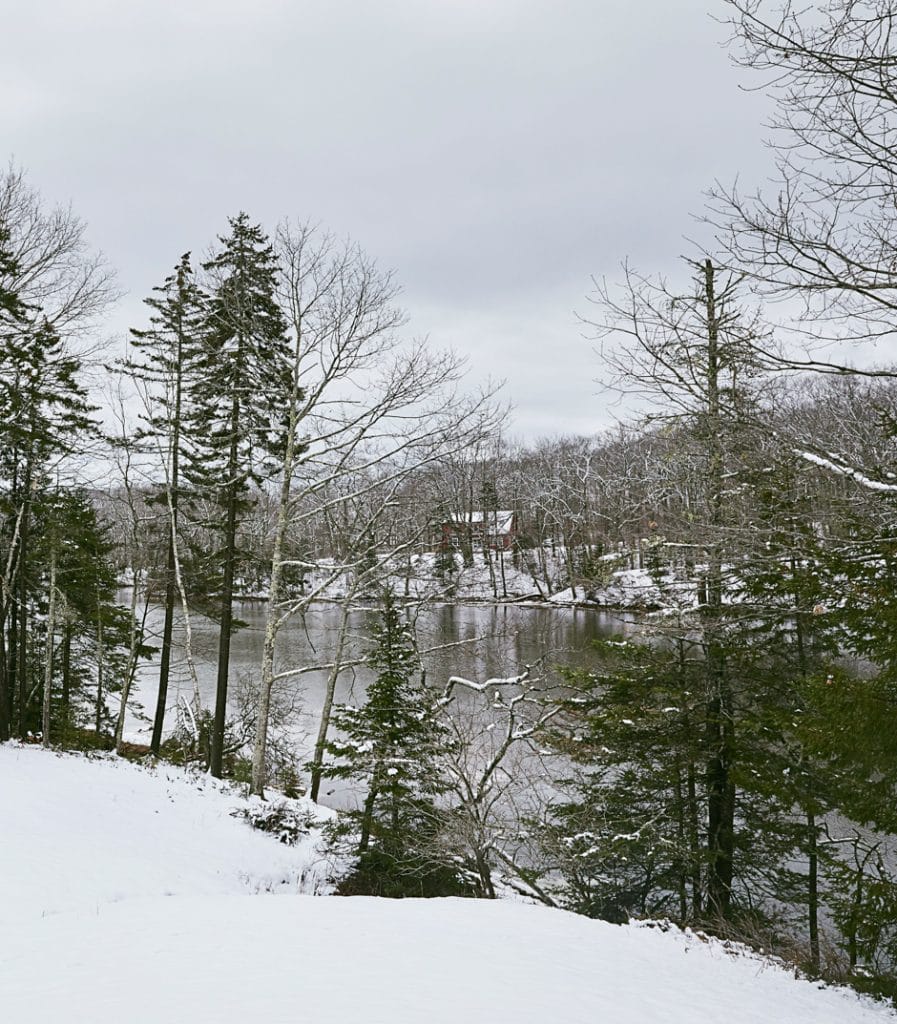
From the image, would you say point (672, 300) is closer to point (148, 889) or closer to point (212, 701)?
point (148, 889)

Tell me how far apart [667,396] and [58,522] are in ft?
45.2

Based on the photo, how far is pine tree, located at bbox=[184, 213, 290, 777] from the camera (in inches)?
477

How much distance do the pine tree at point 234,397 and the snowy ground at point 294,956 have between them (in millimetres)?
5663

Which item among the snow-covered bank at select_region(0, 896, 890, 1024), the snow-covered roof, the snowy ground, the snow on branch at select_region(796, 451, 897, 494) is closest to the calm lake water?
the snowy ground

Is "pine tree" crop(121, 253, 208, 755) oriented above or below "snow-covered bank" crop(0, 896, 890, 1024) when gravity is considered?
above

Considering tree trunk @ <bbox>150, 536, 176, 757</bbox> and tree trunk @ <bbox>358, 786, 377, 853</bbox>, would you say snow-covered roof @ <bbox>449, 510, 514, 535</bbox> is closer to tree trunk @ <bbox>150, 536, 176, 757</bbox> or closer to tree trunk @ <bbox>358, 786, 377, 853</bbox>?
tree trunk @ <bbox>150, 536, 176, 757</bbox>

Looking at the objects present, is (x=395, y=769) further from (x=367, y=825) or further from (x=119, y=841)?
(x=119, y=841)

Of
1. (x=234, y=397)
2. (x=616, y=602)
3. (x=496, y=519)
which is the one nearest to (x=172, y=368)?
(x=234, y=397)

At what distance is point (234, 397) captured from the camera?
13.3m

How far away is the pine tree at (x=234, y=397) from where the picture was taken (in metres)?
12.1

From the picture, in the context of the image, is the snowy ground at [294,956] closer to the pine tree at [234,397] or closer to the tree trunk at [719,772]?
the tree trunk at [719,772]

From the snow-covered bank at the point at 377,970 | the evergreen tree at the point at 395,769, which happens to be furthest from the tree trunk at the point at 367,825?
the snow-covered bank at the point at 377,970

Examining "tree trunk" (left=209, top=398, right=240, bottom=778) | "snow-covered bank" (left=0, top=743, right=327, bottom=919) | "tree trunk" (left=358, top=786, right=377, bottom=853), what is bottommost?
"tree trunk" (left=358, top=786, right=377, bottom=853)

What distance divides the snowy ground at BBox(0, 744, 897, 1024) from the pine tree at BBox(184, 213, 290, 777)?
18.6 ft
